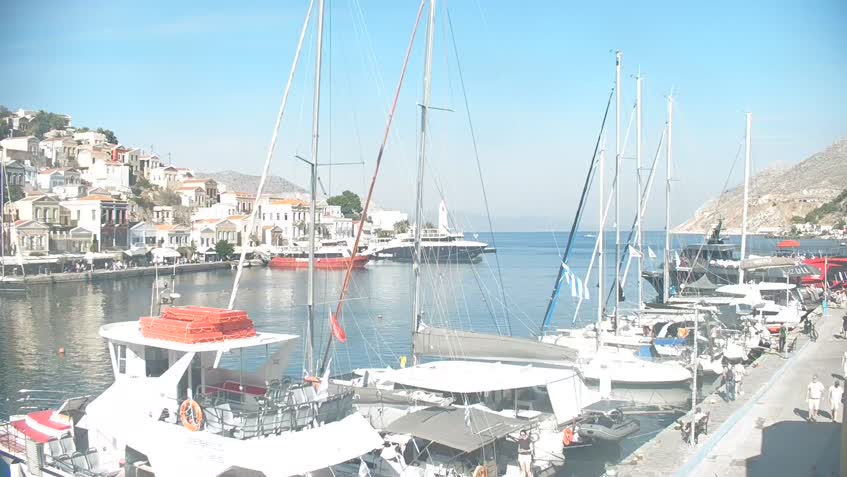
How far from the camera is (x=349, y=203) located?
15200cm

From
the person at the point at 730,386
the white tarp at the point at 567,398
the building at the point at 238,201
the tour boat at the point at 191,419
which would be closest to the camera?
the tour boat at the point at 191,419

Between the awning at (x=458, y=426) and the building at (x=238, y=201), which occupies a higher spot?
the building at (x=238, y=201)

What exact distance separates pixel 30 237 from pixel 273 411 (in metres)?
78.8

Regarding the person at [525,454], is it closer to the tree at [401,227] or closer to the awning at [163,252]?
the awning at [163,252]

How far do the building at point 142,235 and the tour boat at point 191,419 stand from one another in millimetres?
83859

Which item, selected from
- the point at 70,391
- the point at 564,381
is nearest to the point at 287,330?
the point at 70,391

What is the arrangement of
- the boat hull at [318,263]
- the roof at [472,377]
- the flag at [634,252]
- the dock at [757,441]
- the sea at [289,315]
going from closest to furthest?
the dock at [757,441], the roof at [472,377], the sea at [289,315], the flag at [634,252], the boat hull at [318,263]

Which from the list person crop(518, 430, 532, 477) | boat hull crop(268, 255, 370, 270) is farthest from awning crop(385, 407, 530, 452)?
boat hull crop(268, 255, 370, 270)

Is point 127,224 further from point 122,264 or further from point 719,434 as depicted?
point 719,434

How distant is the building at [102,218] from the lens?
8706cm

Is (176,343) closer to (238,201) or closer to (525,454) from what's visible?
(525,454)

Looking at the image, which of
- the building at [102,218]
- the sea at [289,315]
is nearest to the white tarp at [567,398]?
the sea at [289,315]

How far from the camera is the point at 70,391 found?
26047 mm

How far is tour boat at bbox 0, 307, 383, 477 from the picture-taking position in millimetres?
10242
